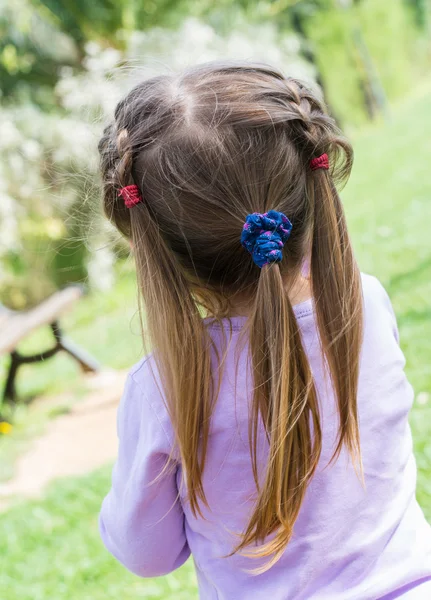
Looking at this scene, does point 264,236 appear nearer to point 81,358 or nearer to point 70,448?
point 70,448

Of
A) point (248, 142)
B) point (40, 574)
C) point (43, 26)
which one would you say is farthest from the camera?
point (43, 26)

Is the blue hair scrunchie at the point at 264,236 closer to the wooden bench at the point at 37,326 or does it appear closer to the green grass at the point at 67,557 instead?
the green grass at the point at 67,557

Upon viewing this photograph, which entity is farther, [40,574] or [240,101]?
[40,574]

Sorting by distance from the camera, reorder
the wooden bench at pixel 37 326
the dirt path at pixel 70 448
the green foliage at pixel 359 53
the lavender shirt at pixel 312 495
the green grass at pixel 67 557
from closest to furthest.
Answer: the lavender shirt at pixel 312 495, the green grass at pixel 67 557, the dirt path at pixel 70 448, the wooden bench at pixel 37 326, the green foliage at pixel 359 53

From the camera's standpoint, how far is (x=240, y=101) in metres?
1.15

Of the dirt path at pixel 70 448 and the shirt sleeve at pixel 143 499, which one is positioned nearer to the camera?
the shirt sleeve at pixel 143 499

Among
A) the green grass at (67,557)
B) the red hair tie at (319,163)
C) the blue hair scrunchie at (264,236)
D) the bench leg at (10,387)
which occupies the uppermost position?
the red hair tie at (319,163)

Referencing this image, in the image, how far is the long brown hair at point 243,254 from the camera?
1.13m

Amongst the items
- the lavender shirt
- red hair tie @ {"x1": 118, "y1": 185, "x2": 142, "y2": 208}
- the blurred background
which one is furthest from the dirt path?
red hair tie @ {"x1": 118, "y1": 185, "x2": 142, "y2": 208}

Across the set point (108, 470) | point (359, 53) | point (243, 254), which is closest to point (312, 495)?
point (243, 254)

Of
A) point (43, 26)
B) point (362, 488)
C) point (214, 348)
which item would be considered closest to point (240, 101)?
point (214, 348)

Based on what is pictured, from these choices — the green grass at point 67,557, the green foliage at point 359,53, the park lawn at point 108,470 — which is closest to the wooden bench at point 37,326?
the park lawn at point 108,470

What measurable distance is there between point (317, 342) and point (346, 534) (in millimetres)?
343

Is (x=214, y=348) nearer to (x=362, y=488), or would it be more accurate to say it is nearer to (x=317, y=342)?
(x=317, y=342)
